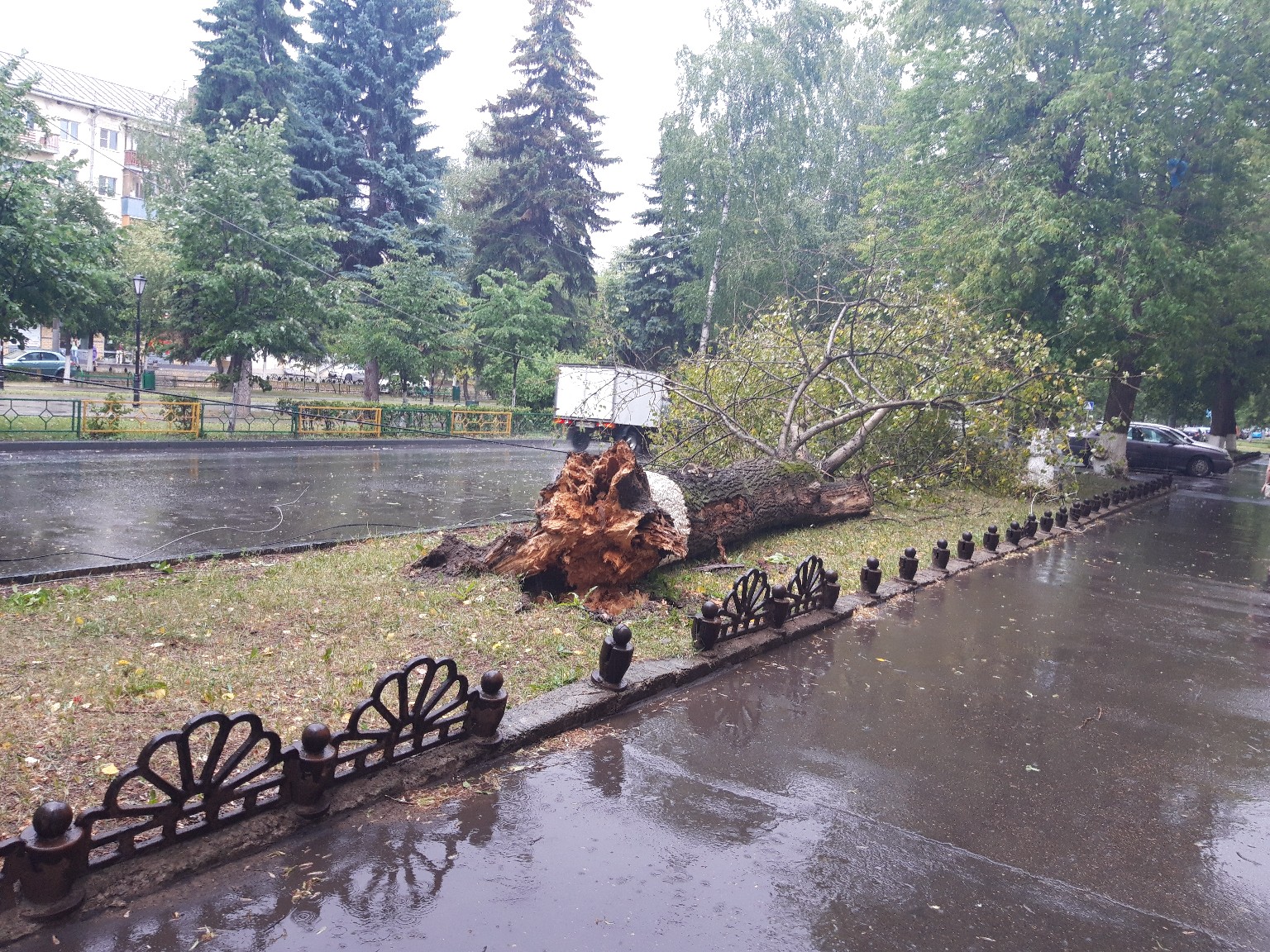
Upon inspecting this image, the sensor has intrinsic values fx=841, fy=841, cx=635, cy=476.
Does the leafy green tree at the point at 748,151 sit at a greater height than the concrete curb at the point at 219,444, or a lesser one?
greater

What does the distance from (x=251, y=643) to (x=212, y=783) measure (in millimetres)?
2491

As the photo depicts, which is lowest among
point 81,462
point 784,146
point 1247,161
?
point 81,462

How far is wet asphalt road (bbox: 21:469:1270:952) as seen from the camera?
8.57 ft

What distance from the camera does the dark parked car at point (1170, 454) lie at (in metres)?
28.8

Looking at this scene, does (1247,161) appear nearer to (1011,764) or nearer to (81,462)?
(1011,764)

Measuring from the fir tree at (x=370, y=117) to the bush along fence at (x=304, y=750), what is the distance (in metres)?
28.4

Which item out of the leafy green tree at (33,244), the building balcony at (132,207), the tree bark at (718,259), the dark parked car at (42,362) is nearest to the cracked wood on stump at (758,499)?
the leafy green tree at (33,244)

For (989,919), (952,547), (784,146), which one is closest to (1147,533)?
(952,547)

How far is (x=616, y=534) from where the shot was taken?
642cm

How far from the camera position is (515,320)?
28344 mm

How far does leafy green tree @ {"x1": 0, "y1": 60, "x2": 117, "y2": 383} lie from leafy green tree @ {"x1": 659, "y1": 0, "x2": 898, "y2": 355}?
57.2 ft

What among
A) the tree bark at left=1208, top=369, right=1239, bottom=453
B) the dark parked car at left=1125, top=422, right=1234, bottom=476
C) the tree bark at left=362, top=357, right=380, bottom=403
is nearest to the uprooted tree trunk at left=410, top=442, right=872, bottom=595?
the tree bark at left=362, top=357, right=380, bottom=403

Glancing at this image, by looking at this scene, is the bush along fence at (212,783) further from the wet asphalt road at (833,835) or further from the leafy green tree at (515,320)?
the leafy green tree at (515,320)

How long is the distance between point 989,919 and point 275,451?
19.7 m
